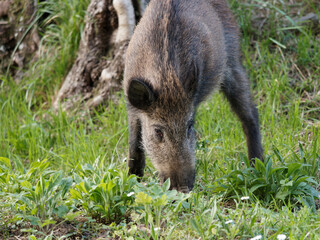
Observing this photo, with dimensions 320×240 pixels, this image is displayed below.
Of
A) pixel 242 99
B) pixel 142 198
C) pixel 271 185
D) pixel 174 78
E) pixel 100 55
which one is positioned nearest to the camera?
pixel 142 198

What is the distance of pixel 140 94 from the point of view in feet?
12.8

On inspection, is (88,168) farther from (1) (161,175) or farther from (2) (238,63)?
(2) (238,63)

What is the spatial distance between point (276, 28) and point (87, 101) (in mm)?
2960

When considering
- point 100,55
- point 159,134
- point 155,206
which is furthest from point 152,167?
point 100,55

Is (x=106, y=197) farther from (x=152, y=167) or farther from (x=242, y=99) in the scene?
(x=242, y=99)

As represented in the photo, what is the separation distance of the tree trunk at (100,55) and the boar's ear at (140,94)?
2.17m

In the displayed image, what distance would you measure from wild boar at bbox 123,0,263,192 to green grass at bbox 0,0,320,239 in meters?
0.23

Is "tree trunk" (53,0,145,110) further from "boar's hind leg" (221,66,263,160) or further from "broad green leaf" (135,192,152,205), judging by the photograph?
"broad green leaf" (135,192,152,205)

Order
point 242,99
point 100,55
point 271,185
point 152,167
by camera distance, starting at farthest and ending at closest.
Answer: point 100,55 < point 242,99 < point 152,167 < point 271,185

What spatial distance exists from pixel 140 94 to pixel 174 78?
32 centimetres

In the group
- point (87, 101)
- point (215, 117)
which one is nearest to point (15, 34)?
point (87, 101)

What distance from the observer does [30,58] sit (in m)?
7.32

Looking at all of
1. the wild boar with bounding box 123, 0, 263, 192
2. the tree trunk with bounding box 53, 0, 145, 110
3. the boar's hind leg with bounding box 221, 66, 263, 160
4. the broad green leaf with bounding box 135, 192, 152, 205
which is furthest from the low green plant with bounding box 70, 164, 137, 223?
the tree trunk with bounding box 53, 0, 145, 110

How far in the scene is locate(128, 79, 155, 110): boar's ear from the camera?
12.4 feet
